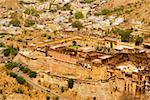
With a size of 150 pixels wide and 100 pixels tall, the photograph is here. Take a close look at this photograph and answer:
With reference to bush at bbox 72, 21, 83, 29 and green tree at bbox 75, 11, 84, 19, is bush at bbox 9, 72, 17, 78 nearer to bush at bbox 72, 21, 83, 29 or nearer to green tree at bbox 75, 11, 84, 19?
bush at bbox 72, 21, 83, 29

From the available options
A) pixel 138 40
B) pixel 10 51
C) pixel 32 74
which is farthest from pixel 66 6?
pixel 32 74

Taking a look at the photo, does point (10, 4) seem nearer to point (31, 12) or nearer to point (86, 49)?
point (31, 12)

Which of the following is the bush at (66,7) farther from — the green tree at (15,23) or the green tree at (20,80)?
the green tree at (20,80)

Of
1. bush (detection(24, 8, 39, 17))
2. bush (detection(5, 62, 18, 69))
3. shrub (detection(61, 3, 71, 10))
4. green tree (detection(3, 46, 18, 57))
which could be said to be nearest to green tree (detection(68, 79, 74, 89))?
bush (detection(5, 62, 18, 69))

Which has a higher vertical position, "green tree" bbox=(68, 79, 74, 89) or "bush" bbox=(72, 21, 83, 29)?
"bush" bbox=(72, 21, 83, 29)

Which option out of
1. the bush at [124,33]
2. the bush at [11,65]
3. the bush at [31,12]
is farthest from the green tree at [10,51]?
the bush at [31,12]

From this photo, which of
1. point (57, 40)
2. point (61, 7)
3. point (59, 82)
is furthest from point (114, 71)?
point (61, 7)

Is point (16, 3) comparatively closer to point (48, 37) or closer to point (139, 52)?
point (48, 37)

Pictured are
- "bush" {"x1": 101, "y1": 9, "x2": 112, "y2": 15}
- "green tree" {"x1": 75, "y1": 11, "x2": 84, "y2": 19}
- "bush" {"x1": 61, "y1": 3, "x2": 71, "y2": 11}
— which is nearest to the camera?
"bush" {"x1": 101, "y1": 9, "x2": 112, "y2": 15}

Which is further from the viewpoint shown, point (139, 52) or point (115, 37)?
point (115, 37)
